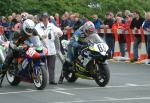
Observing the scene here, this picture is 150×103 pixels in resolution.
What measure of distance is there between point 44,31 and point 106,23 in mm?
10640

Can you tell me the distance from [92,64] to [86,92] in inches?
60.4

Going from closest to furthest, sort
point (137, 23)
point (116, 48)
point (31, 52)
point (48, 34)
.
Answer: point (31, 52) → point (48, 34) → point (137, 23) → point (116, 48)

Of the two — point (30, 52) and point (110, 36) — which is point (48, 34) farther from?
point (110, 36)

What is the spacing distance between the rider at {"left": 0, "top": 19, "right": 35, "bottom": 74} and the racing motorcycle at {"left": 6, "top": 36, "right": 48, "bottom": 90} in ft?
0.43

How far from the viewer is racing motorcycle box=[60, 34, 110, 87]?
52.7 ft

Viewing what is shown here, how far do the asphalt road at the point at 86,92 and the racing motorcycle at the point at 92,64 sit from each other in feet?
0.83

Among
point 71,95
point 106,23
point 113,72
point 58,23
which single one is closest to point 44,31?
point 71,95

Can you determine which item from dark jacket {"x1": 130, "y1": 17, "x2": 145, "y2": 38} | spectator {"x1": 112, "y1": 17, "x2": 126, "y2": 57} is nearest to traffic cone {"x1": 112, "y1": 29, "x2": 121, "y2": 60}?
spectator {"x1": 112, "y1": 17, "x2": 126, "y2": 57}

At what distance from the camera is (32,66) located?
51.4 ft

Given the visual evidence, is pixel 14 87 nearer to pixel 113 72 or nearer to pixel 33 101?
pixel 33 101

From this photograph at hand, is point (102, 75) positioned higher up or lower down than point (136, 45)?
lower down

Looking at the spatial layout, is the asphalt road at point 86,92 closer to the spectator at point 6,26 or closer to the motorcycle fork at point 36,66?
the motorcycle fork at point 36,66

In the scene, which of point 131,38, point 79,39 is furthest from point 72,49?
point 131,38

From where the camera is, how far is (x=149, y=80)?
17.8 metres
